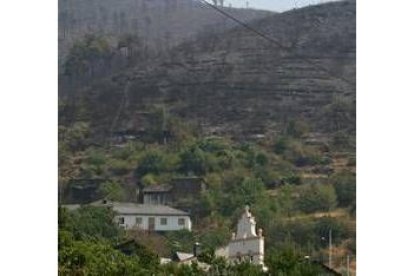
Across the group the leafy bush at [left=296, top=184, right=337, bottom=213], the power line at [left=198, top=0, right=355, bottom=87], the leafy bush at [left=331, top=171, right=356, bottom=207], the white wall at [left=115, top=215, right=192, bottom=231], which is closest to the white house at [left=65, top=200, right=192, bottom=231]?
the white wall at [left=115, top=215, right=192, bottom=231]

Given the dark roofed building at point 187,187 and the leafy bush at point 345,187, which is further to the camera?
the dark roofed building at point 187,187

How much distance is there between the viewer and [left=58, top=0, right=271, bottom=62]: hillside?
535 inches

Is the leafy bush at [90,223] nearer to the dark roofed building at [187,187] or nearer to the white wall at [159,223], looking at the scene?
the white wall at [159,223]

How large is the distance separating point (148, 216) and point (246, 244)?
116 centimetres

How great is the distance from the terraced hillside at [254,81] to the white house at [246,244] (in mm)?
1085

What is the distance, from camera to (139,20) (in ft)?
45.6

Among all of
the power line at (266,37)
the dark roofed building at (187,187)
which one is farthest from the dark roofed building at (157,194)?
the power line at (266,37)

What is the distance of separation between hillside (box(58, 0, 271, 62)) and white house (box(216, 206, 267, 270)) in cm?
222

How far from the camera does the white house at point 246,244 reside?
12.8 m

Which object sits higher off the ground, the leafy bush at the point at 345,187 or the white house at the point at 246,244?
the leafy bush at the point at 345,187
